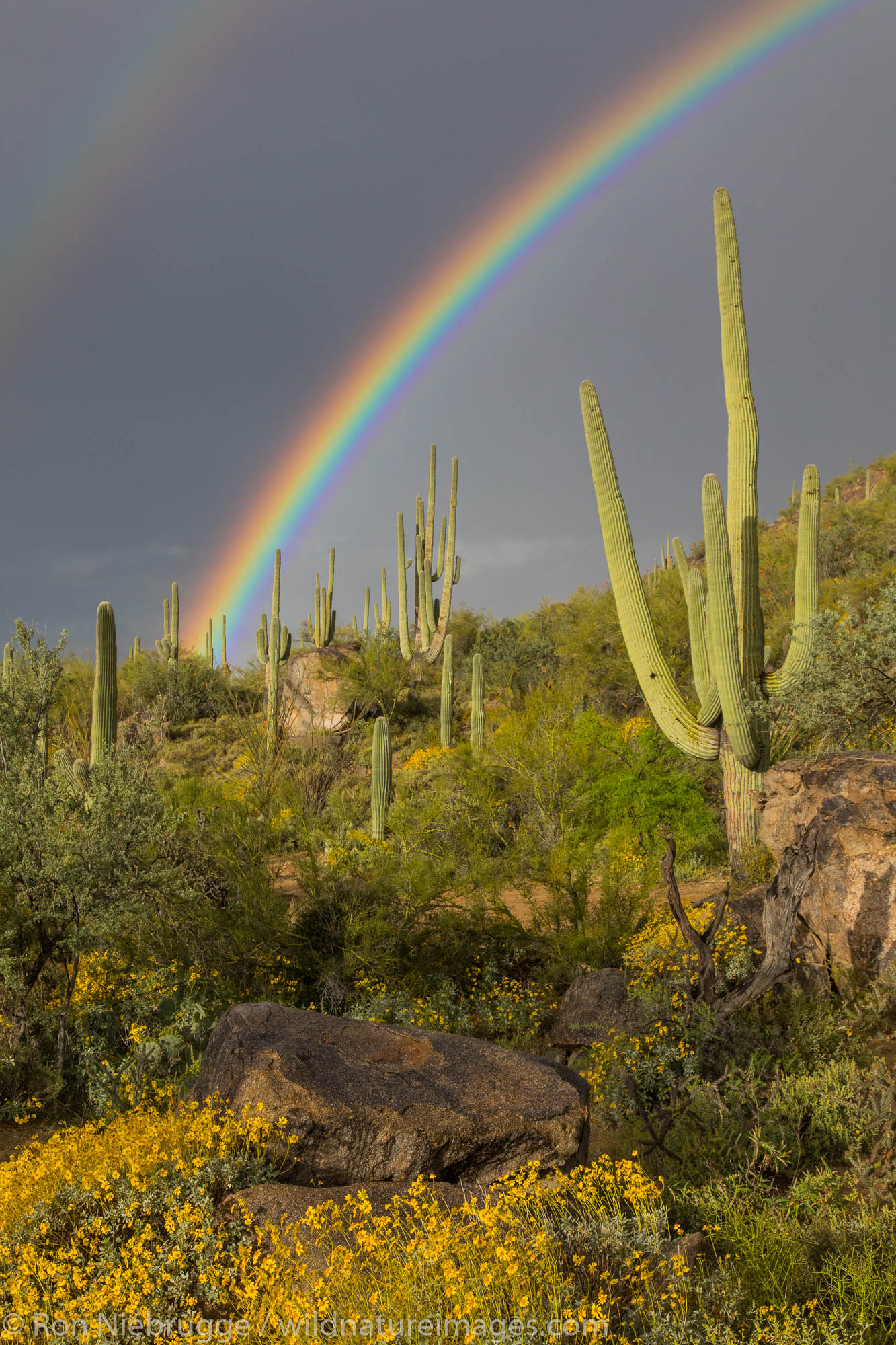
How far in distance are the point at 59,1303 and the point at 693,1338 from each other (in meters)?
2.55

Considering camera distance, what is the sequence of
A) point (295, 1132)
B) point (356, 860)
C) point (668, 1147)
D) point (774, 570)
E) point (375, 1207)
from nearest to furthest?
point (375, 1207), point (295, 1132), point (668, 1147), point (356, 860), point (774, 570)

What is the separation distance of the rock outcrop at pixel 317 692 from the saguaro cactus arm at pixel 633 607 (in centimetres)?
1510

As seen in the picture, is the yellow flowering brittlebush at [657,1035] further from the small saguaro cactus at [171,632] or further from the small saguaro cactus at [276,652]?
the small saguaro cactus at [171,632]

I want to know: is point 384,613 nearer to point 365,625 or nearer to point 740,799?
point 365,625

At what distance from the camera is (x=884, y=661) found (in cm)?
921

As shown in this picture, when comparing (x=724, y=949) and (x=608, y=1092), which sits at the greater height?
(x=724, y=949)

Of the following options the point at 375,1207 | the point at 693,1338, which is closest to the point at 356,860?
the point at 375,1207

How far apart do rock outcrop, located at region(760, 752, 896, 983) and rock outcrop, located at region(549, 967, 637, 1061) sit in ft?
5.18

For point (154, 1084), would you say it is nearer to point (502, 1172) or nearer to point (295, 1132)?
point (295, 1132)

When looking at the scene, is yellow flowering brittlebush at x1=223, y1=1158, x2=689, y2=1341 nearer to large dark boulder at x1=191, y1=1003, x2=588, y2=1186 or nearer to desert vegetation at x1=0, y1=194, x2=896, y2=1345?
desert vegetation at x1=0, y1=194, x2=896, y2=1345


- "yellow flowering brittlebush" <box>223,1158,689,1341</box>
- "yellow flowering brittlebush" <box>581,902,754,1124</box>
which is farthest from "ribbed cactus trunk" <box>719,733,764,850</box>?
"yellow flowering brittlebush" <box>223,1158,689,1341</box>

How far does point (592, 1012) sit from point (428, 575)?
21.4 meters

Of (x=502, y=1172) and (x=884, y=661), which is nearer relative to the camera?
(x=502, y=1172)

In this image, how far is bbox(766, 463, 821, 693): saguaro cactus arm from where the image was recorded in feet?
32.0
